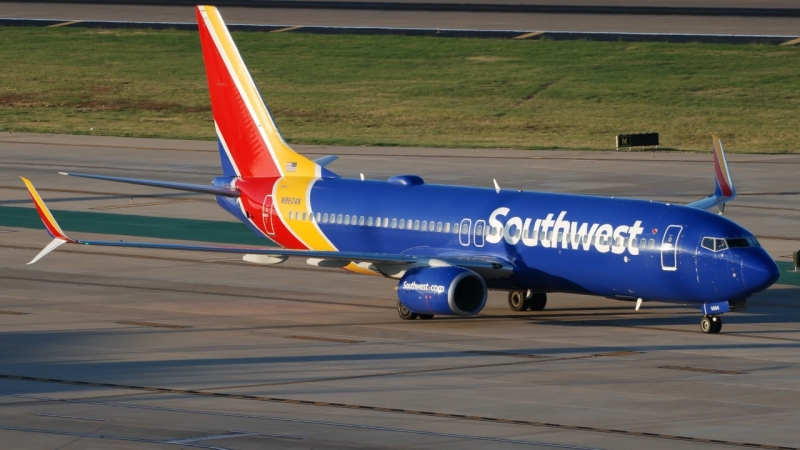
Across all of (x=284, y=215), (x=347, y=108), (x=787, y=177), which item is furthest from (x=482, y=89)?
(x=284, y=215)

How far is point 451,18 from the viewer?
424 feet

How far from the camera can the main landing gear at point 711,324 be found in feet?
130

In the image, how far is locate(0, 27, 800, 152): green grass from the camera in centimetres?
9306

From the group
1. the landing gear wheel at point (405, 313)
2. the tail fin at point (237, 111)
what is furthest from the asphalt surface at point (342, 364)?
the tail fin at point (237, 111)

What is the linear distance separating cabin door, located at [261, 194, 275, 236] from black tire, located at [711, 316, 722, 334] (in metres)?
14.1

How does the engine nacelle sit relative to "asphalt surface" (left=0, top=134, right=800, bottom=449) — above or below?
above

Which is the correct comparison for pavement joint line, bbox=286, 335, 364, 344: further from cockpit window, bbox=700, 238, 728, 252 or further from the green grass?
the green grass

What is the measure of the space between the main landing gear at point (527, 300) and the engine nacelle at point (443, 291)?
10.8 ft

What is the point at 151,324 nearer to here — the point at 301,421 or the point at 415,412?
the point at 301,421

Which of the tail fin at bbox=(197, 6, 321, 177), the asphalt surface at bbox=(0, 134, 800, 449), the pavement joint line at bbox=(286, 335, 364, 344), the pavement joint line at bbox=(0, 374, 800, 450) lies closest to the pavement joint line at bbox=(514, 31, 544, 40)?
the asphalt surface at bbox=(0, 134, 800, 449)

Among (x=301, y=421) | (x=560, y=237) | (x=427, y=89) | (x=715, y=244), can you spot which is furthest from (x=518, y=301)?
(x=427, y=89)

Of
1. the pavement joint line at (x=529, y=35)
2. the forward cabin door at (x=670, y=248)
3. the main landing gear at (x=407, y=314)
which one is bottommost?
the main landing gear at (x=407, y=314)

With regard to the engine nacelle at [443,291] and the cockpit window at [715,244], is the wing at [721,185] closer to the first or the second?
the cockpit window at [715,244]

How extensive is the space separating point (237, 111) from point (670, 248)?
16.1 metres
